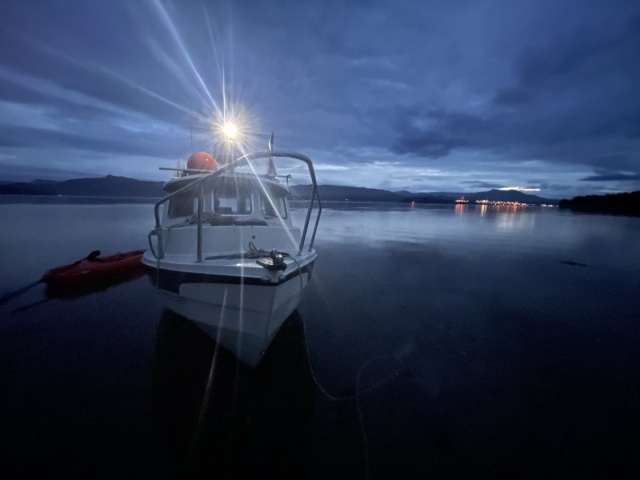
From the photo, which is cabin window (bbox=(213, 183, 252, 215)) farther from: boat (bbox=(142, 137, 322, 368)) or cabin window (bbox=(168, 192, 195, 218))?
cabin window (bbox=(168, 192, 195, 218))

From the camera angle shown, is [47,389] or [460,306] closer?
[47,389]

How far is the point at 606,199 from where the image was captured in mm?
116312

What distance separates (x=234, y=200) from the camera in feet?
23.9

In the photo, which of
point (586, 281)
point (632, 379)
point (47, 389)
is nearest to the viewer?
point (47, 389)

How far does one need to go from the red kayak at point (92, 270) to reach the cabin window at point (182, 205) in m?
5.77

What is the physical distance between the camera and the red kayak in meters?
9.86

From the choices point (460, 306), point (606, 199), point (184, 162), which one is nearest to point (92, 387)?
point (184, 162)

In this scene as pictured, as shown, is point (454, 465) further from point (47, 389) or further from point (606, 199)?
point (606, 199)

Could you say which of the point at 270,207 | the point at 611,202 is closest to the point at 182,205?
the point at 270,207

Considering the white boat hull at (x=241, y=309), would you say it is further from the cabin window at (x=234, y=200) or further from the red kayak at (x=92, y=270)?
the red kayak at (x=92, y=270)

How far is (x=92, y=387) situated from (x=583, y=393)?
834 cm

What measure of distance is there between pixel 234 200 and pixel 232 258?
2489 mm

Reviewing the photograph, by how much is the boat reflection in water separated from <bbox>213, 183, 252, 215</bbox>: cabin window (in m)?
3.06

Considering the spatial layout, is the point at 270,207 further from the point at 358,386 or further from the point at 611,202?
the point at 611,202
